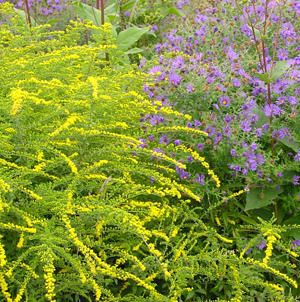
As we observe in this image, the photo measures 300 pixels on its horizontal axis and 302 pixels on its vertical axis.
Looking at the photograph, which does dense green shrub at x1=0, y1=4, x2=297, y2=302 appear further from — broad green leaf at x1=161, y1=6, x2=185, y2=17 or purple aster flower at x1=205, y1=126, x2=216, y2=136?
broad green leaf at x1=161, y1=6, x2=185, y2=17

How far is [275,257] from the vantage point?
7.52ft

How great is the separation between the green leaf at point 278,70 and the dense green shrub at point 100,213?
0.40 m

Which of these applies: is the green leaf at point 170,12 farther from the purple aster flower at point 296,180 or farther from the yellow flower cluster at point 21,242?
the yellow flower cluster at point 21,242

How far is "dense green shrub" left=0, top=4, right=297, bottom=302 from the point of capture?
1.84 metres

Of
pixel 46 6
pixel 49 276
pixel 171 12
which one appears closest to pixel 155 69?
pixel 49 276

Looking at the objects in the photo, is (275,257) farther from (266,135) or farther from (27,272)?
(27,272)

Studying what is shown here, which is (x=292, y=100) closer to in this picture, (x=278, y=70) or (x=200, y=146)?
(x=278, y=70)

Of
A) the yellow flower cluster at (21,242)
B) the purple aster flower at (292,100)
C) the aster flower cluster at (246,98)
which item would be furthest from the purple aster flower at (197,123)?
the yellow flower cluster at (21,242)

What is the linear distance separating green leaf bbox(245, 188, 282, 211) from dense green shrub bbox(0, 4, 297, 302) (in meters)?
0.10

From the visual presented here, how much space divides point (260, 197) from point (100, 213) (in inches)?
28.4

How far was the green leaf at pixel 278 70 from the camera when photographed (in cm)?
244

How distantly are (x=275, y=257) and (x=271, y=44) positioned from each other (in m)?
1.09

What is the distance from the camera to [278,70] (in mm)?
2471

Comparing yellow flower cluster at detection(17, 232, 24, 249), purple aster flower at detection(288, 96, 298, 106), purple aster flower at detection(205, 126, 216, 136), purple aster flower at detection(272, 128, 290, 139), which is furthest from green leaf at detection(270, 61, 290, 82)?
yellow flower cluster at detection(17, 232, 24, 249)
